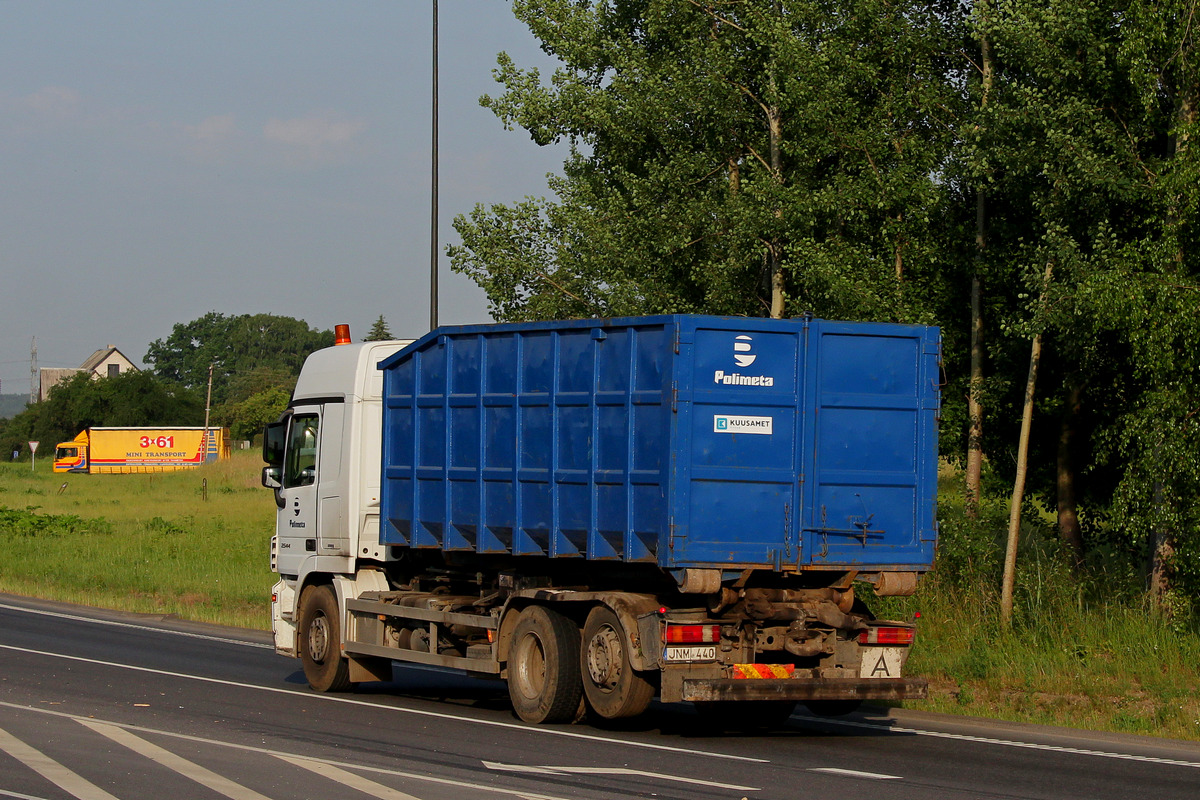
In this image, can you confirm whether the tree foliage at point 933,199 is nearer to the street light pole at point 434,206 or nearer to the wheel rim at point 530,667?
the street light pole at point 434,206

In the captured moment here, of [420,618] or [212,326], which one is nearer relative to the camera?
[420,618]

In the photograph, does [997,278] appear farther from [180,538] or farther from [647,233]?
[180,538]

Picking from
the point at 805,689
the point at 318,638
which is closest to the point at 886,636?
the point at 805,689

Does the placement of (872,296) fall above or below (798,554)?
above

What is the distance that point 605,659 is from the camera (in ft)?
38.3

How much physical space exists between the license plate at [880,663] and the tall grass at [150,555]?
48.5ft

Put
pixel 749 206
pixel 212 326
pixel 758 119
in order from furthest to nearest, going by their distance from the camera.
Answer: pixel 212 326 → pixel 758 119 → pixel 749 206

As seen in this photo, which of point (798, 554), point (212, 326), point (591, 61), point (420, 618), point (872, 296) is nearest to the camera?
point (798, 554)

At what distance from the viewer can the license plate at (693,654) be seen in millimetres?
11023

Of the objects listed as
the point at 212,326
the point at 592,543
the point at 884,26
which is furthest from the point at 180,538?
the point at 212,326

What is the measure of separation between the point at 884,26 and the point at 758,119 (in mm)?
2417

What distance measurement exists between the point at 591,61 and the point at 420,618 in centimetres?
1278

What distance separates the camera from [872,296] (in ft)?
58.2

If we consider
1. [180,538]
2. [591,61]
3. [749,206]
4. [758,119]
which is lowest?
[180,538]
